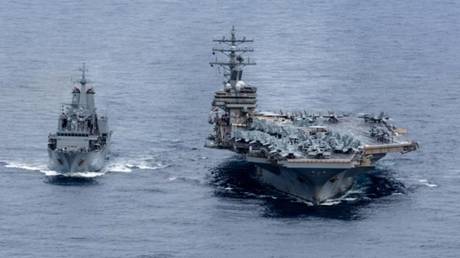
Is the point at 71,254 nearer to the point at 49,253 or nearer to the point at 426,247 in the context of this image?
the point at 49,253

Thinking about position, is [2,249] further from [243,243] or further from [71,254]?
[243,243]

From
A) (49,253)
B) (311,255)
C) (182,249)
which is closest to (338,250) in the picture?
(311,255)

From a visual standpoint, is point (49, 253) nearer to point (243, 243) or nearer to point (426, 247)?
point (243, 243)

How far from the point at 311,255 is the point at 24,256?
2747cm

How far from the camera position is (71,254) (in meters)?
194

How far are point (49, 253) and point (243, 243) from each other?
19192 millimetres

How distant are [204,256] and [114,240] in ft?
32.9

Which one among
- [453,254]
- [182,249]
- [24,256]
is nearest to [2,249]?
[24,256]

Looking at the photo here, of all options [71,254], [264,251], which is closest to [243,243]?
[264,251]

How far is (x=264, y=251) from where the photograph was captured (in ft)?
646

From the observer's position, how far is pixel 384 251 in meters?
197

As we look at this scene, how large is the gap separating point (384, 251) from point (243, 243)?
13830 mm

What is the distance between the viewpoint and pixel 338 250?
648ft

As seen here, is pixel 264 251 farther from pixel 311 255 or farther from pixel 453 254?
pixel 453 254
